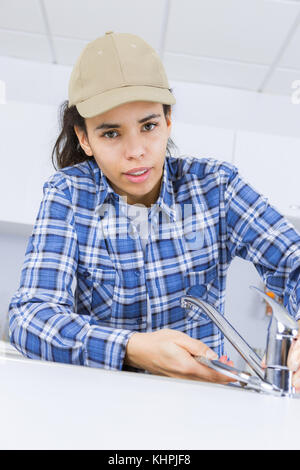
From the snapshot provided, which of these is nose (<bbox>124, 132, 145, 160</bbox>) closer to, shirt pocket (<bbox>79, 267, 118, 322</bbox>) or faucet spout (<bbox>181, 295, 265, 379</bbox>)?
shirt pocket (<bbox>79, 267, 118, 322</bbox>)

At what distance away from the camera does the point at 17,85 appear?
2.98 metres

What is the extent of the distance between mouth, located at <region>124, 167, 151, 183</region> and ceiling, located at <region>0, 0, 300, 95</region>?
152 centimetres

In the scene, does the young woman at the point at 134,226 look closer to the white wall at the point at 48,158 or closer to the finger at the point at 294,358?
the finger at the point at 294,358

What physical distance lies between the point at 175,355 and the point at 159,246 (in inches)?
17.1

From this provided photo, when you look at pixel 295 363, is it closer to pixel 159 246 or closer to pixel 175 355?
pixel 175 355

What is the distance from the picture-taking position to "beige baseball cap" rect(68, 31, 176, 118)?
0.99 m

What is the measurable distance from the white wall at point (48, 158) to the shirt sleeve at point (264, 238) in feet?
4.98

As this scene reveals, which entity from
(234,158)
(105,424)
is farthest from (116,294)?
(234,158)

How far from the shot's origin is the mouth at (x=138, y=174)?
42.2 inches

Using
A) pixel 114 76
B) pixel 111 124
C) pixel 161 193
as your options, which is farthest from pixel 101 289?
pixel 114 76

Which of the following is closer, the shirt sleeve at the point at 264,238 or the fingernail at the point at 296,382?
the fingernail at the point at 296,382

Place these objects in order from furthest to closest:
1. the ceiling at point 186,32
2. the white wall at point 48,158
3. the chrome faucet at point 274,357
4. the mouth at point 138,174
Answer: the white wall at point 48,158
the ceiling at point 186,32
the mouth at point 138,174
the chrome faucet at point 274,357

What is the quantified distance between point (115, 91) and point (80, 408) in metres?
0.66

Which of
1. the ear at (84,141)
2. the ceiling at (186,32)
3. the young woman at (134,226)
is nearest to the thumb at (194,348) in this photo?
the young woman at (134,226)
